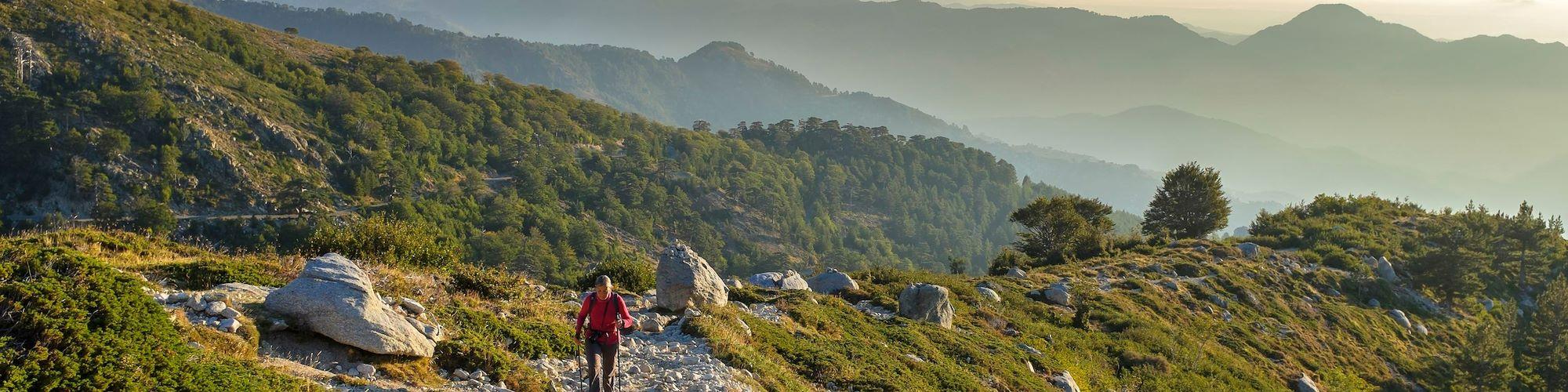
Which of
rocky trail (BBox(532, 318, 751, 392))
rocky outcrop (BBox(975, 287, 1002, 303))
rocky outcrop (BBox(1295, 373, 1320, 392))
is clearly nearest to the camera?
rocky trail (BBox(532, 318, 751, 392))

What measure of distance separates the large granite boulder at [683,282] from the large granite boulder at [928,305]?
325 inches

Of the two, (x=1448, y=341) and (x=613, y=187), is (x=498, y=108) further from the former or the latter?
(x=1448, y=341)

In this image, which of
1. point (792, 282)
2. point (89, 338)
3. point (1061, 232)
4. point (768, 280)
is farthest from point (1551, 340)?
point (89, 338)

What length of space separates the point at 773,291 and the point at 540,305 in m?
10.6

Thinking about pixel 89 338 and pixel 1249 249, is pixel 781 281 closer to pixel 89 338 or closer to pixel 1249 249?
pixel 89 338

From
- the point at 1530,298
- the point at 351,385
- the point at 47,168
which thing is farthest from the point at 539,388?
the point at 47,168

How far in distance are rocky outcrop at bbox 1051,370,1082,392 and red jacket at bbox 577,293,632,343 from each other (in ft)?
46.6

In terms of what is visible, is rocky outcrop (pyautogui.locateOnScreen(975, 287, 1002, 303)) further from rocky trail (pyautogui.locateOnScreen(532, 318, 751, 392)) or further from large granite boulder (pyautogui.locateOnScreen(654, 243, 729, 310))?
rocky trail (pyautogui.locateOnScreen(532, 318, 751, 392))

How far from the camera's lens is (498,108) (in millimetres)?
138750

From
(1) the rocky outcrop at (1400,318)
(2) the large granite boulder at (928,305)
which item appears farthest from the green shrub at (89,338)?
(1) the rocky outcrop at (1400,318)

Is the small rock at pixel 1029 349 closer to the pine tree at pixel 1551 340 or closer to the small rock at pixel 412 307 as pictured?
the small rock at pixel 412 307

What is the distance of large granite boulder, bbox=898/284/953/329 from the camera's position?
913 inches

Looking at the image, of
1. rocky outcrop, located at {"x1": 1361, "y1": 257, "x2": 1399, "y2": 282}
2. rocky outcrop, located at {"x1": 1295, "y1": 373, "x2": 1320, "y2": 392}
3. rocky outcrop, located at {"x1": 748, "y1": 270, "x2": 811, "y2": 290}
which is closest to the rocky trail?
rocky outcrop, located at {"x1": 748, "y1": 270, "x2": 811, "y2": 290}

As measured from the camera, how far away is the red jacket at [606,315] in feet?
33.5
